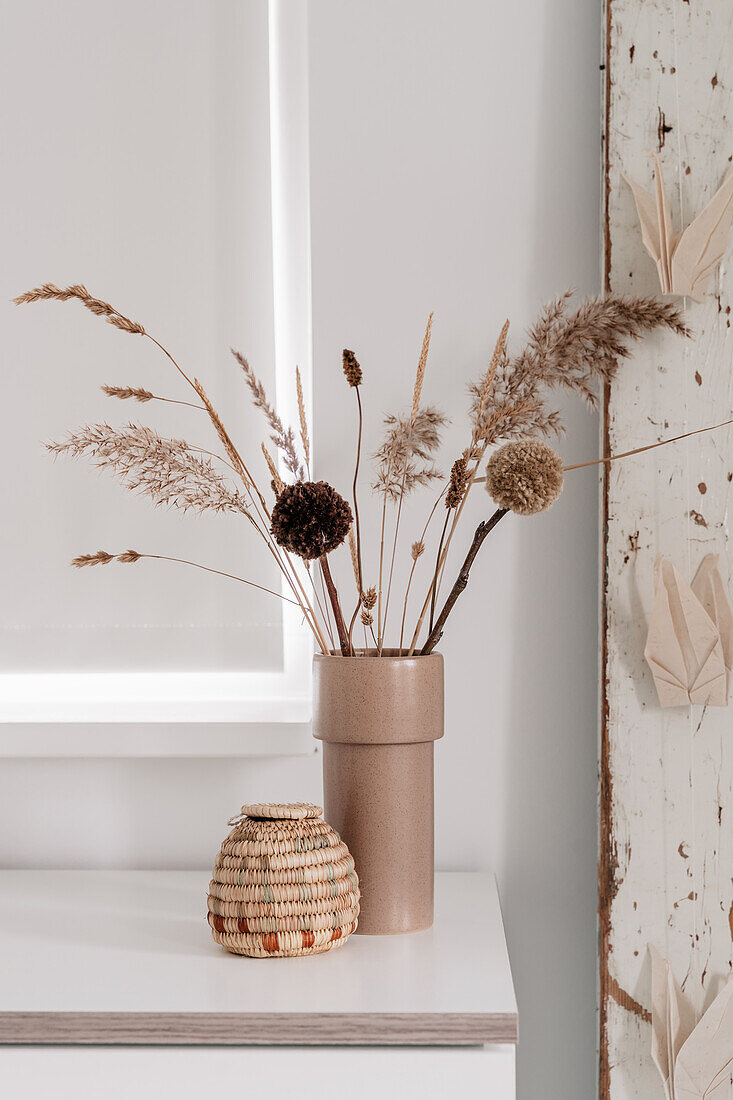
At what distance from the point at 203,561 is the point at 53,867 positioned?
42 centimetres

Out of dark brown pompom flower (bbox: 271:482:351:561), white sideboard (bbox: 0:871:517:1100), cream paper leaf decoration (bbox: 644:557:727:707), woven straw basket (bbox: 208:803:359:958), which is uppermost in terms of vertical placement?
dark brown pompom flower (bbox: 271:482:351:561)

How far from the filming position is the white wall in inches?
45.0

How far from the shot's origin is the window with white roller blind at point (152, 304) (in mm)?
1170

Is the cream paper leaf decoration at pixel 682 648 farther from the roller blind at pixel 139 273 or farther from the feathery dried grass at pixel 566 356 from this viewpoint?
the roller blind at pixel 139 273

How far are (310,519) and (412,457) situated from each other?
10.7 inches

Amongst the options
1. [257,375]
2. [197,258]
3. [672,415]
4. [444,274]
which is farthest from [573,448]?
[197,258]

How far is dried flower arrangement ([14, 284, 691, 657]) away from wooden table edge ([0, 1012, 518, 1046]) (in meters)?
0.32

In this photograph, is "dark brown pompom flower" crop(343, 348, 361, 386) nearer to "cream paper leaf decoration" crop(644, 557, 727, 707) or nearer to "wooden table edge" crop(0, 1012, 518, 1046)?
"cream paper leaf decoration" crop(644, 557, 727, 707)

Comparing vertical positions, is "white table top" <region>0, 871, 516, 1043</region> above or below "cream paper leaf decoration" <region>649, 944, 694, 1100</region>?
above

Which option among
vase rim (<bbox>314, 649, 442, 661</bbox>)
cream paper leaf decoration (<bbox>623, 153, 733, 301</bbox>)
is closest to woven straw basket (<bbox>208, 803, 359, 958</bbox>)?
vase rim (<bbox>314, 649, 442, 661</bbox>)

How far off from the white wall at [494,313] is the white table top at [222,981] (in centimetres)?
16

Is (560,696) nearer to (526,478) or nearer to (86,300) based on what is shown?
(526,478)

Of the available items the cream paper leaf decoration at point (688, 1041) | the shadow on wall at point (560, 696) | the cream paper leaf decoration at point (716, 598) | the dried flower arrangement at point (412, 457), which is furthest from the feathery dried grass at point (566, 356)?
the cream paper leaf decoration at point (688, 1041)

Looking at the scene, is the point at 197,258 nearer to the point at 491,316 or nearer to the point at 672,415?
the point at 491,316
